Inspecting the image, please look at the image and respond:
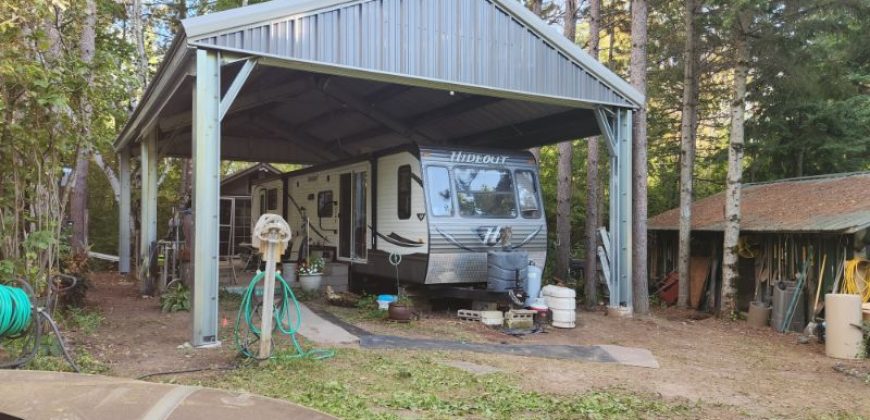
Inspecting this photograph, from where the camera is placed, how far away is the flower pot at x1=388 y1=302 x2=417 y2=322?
812 cm

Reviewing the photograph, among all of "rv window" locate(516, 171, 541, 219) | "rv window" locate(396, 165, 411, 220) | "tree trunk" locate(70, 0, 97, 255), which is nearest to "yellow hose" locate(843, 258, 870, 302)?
"rv window" locate(516, 171, 541, 219)

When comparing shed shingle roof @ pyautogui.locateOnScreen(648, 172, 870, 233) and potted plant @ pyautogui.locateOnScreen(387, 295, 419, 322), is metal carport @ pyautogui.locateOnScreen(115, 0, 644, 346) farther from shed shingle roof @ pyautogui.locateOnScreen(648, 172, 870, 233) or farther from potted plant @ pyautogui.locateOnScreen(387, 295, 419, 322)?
shed shingle roof @ pyautogui.locateOnScreen(648, 172, 870, 233)

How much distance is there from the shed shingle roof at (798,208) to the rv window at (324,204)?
278 inches

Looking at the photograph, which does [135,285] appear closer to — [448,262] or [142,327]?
[142,327]

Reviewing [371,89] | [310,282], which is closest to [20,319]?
[310,282]

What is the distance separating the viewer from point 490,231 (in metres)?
9.19

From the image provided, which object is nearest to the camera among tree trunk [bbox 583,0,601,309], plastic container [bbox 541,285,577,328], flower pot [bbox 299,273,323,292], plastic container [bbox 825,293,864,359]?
plastic container [bbox 825,293,864,359]

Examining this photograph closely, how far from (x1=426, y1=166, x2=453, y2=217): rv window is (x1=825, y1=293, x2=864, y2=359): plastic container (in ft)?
16.2

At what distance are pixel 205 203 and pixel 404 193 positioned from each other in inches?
136

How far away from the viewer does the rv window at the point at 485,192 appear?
9.09 meters

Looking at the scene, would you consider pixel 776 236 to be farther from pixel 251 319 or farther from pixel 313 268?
pixel 251 319

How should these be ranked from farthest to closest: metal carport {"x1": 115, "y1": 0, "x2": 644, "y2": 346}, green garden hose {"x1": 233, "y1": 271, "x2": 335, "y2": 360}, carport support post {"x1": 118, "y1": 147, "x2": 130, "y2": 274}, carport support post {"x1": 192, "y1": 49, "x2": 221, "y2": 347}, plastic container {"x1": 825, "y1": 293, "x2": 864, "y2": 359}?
carport support post {"x1": 118, "y1": 147, "x2": 130, "y2": 274}, plastic container {"x1": 825, "y1": 293, "x2": 864, "y2": 359}, metal carport {"x1": 115, "y1": 0, "x2": 644, "y2": 346}, carport support post {"x1": 192, "y1": 49, "x2": 221, "y2": 347}, green garden hose {"x1": 233, "y1": 271, "x2": 335, "y2": 360}

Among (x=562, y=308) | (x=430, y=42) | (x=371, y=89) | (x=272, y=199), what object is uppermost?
(x=371, y=89)

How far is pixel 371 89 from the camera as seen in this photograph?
11461mm
